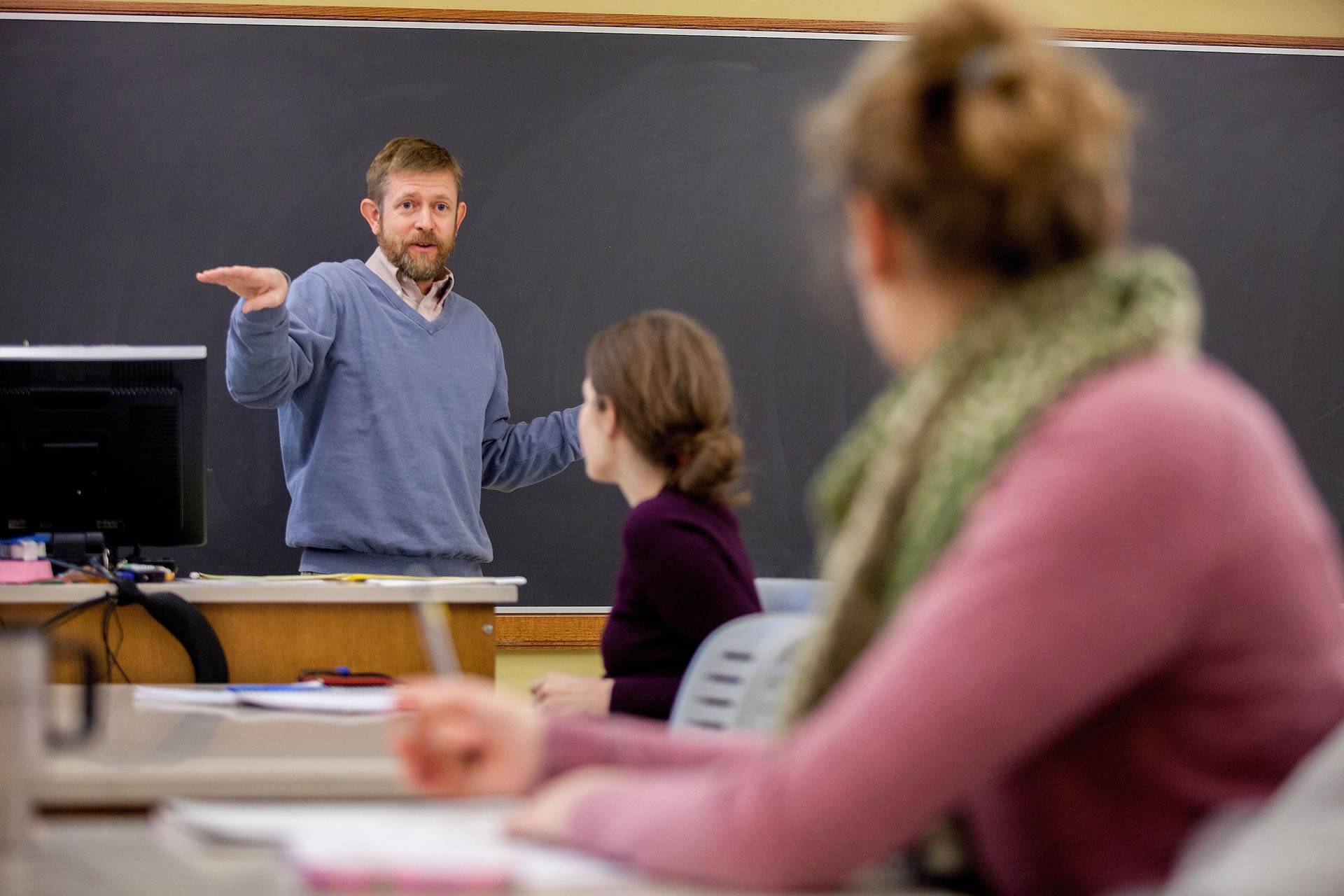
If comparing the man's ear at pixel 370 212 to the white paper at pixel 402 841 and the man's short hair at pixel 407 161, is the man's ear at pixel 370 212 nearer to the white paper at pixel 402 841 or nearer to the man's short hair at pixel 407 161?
the man's short hair at pixel 407 161

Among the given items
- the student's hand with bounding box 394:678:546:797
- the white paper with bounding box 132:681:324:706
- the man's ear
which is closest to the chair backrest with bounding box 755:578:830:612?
the white paper with bounding box 132:681:324:706

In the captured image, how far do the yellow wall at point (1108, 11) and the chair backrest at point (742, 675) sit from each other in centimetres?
266

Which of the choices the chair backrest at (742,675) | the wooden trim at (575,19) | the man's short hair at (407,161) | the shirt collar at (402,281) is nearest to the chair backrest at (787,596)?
the chair backrest at (742,675)

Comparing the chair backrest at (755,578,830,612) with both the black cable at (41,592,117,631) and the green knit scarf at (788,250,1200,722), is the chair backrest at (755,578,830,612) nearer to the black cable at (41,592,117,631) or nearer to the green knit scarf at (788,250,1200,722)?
the black cable at (41,592,117,631)

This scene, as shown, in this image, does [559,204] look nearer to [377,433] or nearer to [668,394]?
[377,433]

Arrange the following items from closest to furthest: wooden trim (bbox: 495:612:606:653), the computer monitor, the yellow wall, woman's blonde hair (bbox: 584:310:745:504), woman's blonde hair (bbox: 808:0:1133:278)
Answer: woman's blonde hair (bbox: 808:0:1133:278) < woman's blonde hair (bbox: 584:310:745:504) < the computer monitor < wooden trim (bbox: 495:612:606:653) < the yellow wall

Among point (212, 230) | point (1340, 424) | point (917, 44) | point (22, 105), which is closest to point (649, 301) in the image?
point (212, 230)

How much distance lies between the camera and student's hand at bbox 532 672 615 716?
200 cm

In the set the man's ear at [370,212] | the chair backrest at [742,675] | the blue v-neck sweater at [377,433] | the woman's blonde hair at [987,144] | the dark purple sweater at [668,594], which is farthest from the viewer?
the man's ear at [370,212]

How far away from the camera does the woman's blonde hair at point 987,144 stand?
750mm

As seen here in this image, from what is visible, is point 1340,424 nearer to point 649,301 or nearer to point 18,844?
point 649,301

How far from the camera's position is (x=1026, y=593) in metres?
0.65

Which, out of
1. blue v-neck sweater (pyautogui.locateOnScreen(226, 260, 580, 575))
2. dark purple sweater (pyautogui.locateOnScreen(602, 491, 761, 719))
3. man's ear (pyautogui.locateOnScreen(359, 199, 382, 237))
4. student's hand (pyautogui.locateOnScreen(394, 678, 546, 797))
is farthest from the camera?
man's ear (pyautogui.locateOnScreen(359, 199, 382, 237))

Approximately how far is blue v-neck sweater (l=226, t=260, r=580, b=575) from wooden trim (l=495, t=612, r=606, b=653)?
0.36 metres
